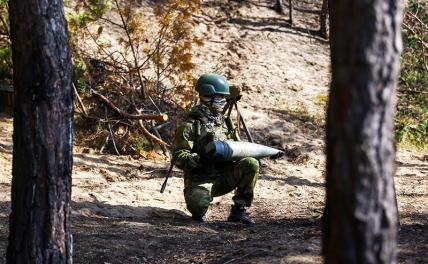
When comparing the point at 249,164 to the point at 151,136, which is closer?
the point at 249,164

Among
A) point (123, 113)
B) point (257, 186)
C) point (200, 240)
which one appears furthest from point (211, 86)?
point (123, 113)

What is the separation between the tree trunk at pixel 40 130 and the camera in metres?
4.49

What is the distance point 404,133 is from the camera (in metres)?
12.3

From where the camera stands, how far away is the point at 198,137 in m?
7.20

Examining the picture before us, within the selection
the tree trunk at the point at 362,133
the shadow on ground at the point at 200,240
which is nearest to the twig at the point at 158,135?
the shadow on ground at the point at 200,240

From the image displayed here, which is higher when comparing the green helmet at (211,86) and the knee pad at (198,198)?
the green helmet at (211,86)

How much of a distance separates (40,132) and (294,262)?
1.92 metres

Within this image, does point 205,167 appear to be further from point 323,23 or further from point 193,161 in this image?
point 323,23

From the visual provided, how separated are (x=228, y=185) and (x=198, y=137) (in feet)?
1.90

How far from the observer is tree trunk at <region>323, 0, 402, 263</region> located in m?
2.87

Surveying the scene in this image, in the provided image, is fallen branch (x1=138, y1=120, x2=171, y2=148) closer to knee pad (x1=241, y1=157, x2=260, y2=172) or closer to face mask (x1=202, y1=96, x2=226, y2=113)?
face mask (x1=202, y1=96, x2=226, y2=113)

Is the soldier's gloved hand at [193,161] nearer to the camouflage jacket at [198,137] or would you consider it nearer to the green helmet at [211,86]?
A: the camouflage jacket at [198,137]

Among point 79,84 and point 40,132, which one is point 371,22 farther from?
point 79,84

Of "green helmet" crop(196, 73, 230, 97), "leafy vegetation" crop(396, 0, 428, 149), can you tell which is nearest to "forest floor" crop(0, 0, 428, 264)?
"leafy vegetation" crop(396, 0, 428, 149)
